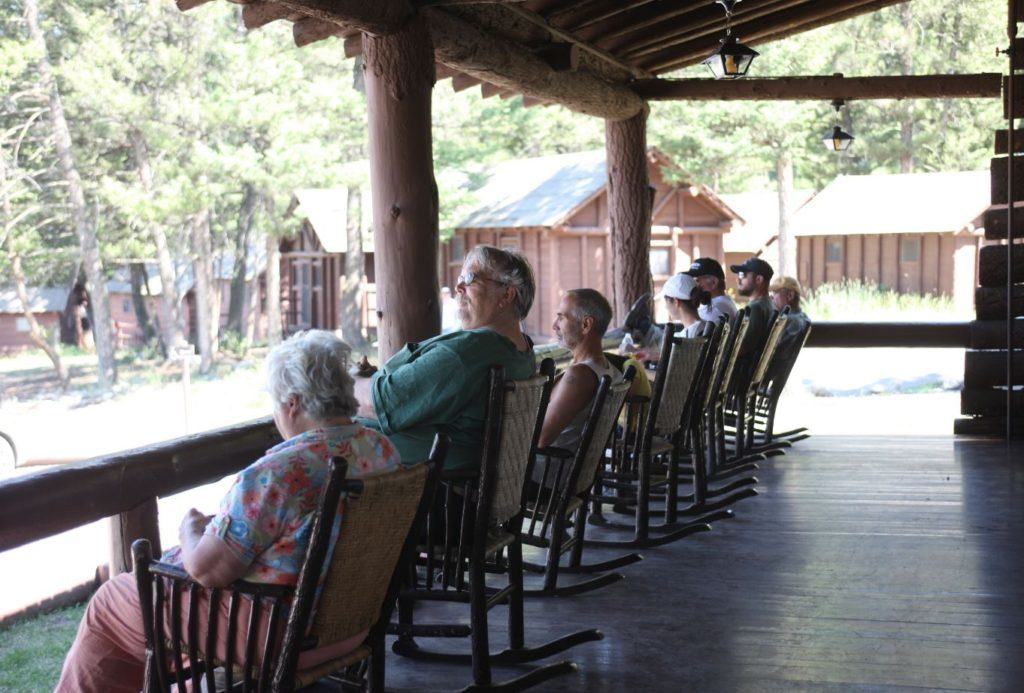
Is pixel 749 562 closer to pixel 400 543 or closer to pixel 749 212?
pixel 400 543

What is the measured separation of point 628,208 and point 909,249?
76.1 ft

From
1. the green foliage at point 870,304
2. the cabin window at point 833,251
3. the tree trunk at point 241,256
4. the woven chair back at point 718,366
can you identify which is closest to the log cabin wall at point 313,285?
the tree trunk at point 241,256

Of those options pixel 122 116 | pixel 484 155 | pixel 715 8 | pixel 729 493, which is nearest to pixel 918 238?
pixel 484 155

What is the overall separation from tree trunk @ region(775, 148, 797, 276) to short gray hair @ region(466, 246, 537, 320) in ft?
86.7

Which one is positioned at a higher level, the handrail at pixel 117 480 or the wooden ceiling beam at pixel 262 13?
the wooden ceiling beam at pixel 262 13

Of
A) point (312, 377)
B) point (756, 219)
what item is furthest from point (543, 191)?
point (312, 377)

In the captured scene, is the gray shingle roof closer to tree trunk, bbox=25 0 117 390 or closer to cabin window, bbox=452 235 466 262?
cabin window, bbox=452 235 466 262

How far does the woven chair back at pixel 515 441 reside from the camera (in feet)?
10.6

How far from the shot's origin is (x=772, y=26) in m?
9.47

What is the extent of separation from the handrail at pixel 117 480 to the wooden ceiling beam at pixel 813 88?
227 inches

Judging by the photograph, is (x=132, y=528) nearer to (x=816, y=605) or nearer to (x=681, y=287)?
(x=816, y=605)

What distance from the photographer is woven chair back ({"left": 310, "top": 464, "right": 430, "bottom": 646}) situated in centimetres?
247

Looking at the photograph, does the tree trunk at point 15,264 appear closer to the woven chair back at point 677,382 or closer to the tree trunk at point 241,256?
the tree trunk at point 241,256

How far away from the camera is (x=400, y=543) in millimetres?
2646
